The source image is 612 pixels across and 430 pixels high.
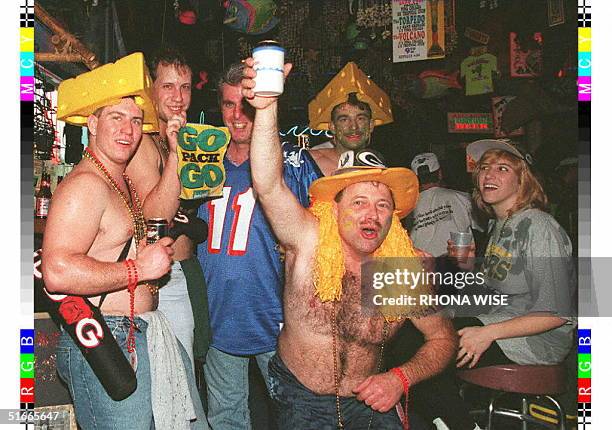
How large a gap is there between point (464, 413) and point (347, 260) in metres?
1.04

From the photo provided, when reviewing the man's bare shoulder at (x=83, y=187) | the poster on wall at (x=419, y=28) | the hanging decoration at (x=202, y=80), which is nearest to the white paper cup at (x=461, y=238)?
the poster on wall at (x=419, y=28)

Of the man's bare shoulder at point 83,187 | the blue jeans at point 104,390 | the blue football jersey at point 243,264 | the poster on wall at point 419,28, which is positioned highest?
the poster on wall at point 419,28

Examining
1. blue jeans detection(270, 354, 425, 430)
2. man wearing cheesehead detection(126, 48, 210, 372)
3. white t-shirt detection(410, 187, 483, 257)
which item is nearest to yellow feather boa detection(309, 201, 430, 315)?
white t-shirt detection(410, 187, 483, 257)

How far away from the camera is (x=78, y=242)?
2631mm

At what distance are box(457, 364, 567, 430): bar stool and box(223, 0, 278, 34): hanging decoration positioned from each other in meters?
2.06

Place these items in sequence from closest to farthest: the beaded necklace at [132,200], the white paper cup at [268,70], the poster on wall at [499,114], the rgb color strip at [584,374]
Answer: the white paper cup at [268,70] → the beaded necklace at [132,200] → the rgb color strip at [584,374] → the poster on wall at [499,114]

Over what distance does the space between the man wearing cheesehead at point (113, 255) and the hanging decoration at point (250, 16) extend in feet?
2.14

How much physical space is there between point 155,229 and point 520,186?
5.93ft

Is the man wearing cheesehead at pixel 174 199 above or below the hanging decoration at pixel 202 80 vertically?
below

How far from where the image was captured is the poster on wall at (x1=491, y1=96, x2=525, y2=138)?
3533mm

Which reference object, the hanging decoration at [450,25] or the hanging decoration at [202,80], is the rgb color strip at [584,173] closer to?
the hanging decoration at [450,25]

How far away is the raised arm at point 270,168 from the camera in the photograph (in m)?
2.43

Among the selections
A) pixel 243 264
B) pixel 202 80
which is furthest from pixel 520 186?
pixel 202 80

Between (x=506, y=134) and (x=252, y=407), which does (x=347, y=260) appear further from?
(x=506, y=134)
